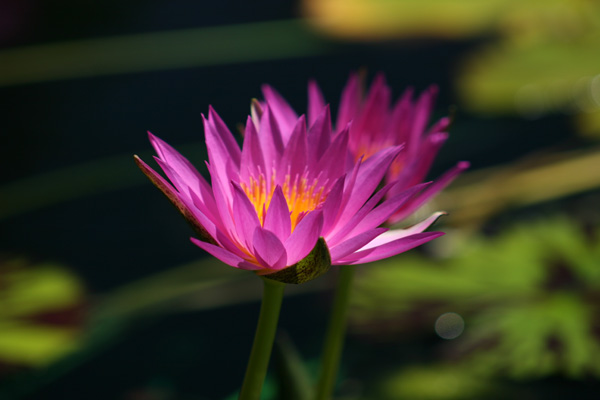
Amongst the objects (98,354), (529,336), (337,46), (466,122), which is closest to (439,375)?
(529,336)

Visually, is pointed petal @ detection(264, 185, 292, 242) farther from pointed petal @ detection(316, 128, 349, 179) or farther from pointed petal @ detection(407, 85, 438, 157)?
pointed petal @ detection(407, 85, 438, 157)

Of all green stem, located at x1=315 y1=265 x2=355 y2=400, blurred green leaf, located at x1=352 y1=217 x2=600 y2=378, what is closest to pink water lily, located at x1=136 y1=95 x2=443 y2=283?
green stem, located at x1=315 y1=265 x2=355 y2=400

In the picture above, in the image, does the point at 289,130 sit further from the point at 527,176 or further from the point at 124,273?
the point at 527,176

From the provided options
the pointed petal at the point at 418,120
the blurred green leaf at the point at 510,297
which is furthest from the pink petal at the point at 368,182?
the blurred green leaf at the point at 510,297

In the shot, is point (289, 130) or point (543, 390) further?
point (543, 390)

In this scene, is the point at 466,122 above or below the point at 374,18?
below

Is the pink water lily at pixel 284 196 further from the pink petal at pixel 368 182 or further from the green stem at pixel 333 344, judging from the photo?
the green stem at pixel 333 344

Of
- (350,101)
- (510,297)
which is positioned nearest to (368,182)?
(350,101)
